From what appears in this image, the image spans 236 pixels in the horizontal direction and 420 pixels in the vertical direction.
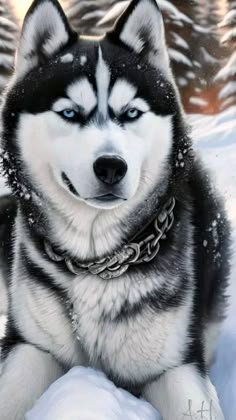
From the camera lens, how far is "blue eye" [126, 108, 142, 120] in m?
1.94

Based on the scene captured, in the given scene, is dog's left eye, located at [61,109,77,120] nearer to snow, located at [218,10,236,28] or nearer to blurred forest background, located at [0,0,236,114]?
blurred forest background, located at [0,0,236,114]

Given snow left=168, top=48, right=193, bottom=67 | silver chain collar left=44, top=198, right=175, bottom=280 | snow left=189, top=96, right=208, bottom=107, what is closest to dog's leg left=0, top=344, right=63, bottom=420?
silver chain collar left=44, top=198, right=175, bottom=280

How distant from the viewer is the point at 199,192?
242 centimetres

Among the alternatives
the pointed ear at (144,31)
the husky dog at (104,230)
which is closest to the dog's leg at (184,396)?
the husky dog at (104,230)

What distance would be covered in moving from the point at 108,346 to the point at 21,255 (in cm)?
48

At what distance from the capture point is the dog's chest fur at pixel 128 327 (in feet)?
6.65

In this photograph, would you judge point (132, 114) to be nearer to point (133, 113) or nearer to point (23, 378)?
point (133, 113)

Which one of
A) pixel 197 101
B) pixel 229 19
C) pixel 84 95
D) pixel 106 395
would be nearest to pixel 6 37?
pixel 197 101

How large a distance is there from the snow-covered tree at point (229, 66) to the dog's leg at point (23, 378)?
2502 mm

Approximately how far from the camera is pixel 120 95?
1.92 meters

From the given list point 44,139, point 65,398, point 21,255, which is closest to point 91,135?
point 44,139

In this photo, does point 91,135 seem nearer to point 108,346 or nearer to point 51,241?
point 51,241

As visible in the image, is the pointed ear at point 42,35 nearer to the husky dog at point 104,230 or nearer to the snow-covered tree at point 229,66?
the husky dog at point 104,230

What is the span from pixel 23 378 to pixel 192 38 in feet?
8.57
